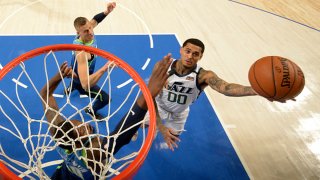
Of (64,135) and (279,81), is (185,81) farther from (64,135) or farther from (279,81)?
(64,135)

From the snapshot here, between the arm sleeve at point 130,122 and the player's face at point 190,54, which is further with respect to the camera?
the player's face at point 190,54

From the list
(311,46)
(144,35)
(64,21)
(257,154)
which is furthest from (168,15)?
(257,154)

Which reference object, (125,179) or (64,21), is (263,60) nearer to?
(125,179)

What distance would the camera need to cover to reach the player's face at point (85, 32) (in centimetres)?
377

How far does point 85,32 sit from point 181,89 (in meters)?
1.47

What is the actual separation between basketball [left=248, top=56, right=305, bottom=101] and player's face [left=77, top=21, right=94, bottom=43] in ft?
7.09

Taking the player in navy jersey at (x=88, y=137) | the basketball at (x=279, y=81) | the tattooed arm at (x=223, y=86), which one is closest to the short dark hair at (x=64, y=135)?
the player in navy jersey at (x=88, y=137)

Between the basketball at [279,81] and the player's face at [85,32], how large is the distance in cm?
216

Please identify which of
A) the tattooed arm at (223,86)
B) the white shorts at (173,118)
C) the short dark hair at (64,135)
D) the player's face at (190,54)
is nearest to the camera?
the short dark hair at (64,135)

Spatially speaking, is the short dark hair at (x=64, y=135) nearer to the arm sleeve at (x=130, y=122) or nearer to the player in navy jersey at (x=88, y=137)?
the player in navy jersey at (x=88, y=137)

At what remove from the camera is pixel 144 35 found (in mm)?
6082

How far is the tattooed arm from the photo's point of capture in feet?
9.02

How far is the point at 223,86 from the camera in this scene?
300 centimetres

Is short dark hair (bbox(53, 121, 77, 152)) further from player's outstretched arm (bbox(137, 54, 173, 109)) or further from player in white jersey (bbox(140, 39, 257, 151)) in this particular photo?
player in white jersey (bbox(140, 39, 257, 151))
